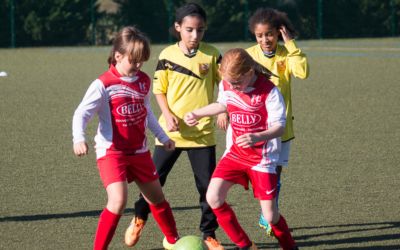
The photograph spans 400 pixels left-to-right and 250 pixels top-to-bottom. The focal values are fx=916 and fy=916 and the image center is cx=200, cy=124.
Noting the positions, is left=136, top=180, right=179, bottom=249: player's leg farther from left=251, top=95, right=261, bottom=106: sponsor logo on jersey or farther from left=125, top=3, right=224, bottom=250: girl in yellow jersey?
left=251, top=95, right=261, bottom=106: sponsor logo on jersey

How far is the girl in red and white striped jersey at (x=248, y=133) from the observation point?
5.74 m

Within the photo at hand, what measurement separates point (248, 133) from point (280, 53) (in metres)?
1.26

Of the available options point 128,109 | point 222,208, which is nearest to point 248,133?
point 222,208

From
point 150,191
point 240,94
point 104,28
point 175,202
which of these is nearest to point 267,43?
point 240,94

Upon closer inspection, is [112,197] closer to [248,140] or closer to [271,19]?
[248,140]

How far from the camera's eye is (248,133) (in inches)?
227

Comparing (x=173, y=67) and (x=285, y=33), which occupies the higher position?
(x=285, y=33)

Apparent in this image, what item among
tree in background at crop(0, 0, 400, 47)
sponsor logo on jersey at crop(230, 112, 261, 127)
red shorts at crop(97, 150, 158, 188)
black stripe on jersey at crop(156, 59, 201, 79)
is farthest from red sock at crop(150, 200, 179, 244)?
tree in background at crop(0, 0, 400, 47)

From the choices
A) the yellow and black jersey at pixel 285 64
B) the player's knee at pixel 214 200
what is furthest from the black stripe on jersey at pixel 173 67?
the player's knee at pixel 214 200

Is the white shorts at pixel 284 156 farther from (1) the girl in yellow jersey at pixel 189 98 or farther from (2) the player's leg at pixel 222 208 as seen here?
(2) the player's leg at pixel 222 208

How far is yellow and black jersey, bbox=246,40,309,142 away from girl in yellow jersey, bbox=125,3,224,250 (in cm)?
36

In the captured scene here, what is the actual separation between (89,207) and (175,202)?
2.50 feet

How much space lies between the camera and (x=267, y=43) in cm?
673

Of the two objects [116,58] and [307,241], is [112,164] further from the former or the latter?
[307,241]
